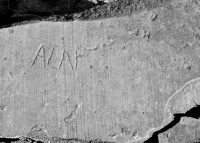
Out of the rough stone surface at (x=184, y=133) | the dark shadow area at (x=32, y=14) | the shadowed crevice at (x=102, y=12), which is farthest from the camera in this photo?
the dark shadow area at (x=32, y=14)

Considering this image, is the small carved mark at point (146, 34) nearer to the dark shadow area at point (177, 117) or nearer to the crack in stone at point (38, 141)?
the dark shadow area at point (177, 117)

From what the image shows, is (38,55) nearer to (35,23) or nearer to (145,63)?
Result: (35,23)

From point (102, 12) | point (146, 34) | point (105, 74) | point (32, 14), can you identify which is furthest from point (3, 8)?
point (146, 34)

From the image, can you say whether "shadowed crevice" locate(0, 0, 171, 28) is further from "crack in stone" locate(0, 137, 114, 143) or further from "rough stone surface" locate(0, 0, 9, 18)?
"crack in stone" locate(0, 137, 114, 143)

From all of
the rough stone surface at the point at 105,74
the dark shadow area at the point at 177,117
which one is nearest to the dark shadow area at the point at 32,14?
the rough stone surface at the point at 105,74

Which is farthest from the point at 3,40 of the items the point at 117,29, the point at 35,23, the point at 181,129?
the point at 181,129

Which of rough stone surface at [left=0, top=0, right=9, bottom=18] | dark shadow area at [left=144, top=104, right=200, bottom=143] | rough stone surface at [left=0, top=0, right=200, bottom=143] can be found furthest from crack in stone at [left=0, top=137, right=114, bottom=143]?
rough stone surface at [left=0, top=0, right=9, bottom=18]

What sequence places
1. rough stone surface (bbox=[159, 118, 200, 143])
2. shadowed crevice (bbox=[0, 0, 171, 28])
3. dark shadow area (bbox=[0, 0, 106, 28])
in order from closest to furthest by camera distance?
1. rough stone surface (bbox=[159, 118, 200, 143])
2. shadowed crevice (bbox=[0, 0, 171, 28])
3. dark shadow area (bbox=[0, 0, 106, 28])

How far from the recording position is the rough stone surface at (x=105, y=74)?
176cm

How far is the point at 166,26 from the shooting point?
1.82 metres

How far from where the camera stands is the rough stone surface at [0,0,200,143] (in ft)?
5.76

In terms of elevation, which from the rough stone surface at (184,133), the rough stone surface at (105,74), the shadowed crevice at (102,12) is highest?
the shadowed crevice at (102,12)

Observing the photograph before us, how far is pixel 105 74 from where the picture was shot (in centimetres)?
181

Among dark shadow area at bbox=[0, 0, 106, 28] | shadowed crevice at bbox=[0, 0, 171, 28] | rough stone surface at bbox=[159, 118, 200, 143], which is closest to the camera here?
rough stone surface at bbox=[159, 118, 200, 143]
